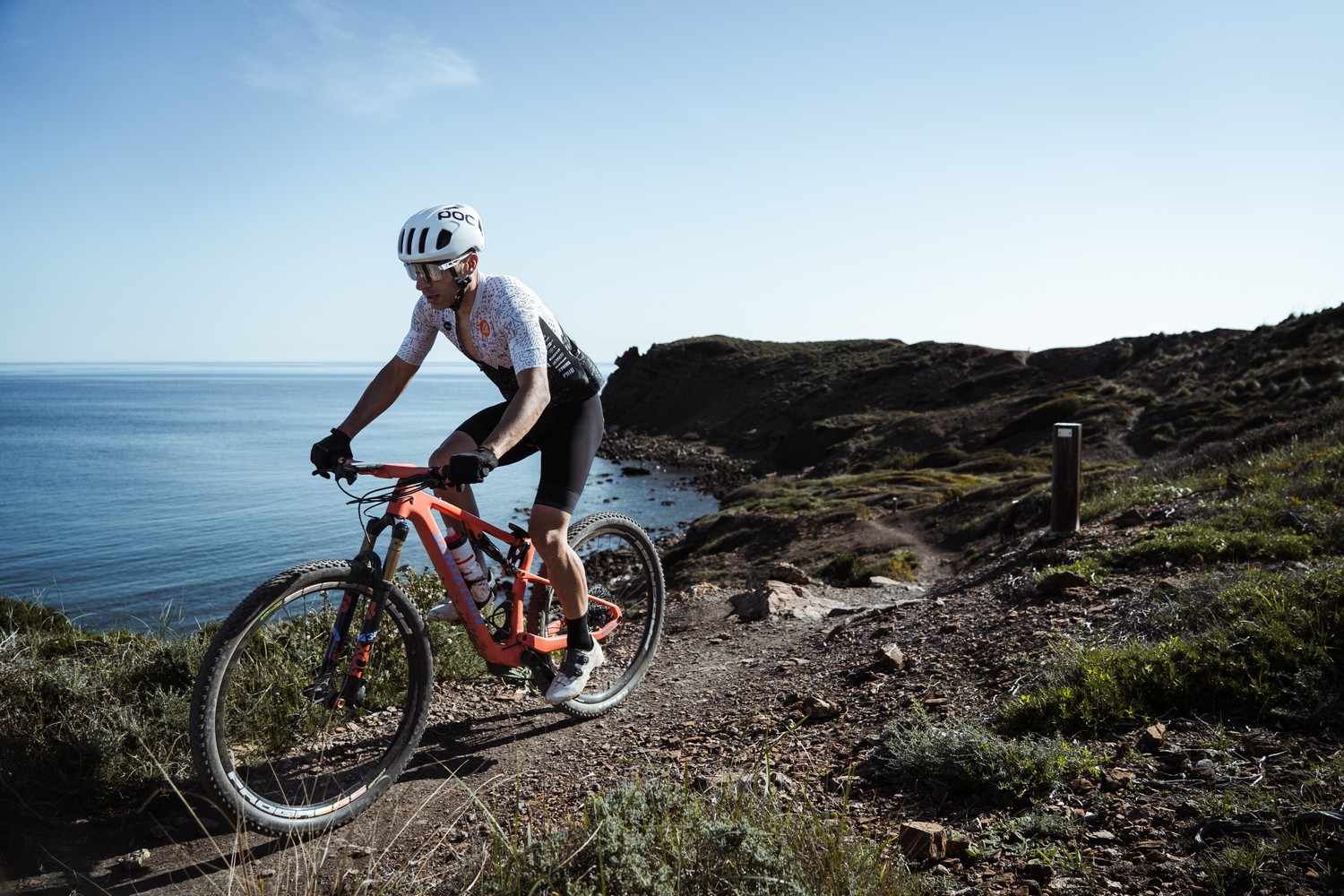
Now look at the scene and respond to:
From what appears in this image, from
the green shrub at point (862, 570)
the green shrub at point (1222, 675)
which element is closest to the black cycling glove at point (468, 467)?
the green shrub at point (1222, 675)

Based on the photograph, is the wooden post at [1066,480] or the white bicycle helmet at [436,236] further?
the wooden post at [1066,480]

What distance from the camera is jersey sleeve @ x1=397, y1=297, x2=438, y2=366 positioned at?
183 inches

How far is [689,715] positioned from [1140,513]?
6.10 m

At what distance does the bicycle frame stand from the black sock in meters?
0.08

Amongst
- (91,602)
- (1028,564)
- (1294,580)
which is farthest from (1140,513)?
(91,602)

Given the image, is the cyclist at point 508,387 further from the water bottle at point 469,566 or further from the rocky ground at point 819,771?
the rocky ground at point 819,771

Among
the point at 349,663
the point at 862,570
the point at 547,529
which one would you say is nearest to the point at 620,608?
the point at 547,529

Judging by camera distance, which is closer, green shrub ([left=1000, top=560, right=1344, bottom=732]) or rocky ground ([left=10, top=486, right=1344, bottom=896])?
rocky ground ([left=10, top=486, right=1344, bottom=896])

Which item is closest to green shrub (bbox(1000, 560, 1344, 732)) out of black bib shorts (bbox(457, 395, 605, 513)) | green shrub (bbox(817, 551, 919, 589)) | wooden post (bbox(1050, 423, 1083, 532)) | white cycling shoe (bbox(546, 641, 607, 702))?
white cycling shoe (bbox(546, 641, 607, 702))

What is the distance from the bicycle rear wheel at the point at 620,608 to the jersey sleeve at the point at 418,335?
4.68 feet

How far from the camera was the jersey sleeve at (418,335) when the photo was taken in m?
4.65

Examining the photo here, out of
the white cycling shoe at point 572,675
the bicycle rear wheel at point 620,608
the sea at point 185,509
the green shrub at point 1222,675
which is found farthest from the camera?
the sea at point 185,509

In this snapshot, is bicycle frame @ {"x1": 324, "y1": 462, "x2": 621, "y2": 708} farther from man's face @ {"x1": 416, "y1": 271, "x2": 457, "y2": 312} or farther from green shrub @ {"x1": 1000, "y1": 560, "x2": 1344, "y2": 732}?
green shrub @ {"x1": 1000, "y1": 560, "x2": 1344, "y2": 732}

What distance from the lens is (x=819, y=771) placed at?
408 cm
